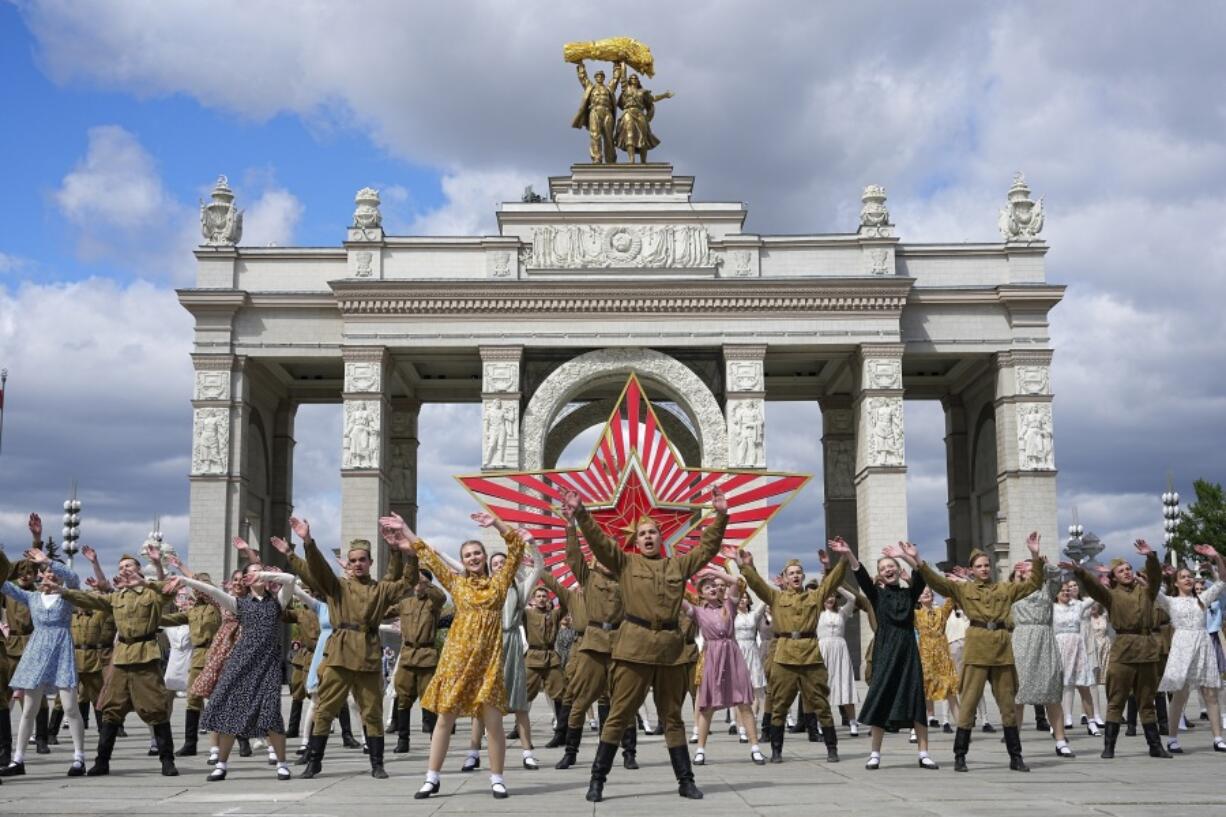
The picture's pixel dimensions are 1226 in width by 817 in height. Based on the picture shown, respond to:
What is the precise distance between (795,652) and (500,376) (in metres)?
25.1

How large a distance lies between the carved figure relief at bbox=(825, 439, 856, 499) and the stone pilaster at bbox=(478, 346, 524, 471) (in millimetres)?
11495

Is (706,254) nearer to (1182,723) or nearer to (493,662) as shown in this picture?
(1182,723)

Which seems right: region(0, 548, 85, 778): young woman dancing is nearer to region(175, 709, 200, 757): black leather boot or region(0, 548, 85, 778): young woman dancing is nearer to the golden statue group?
region(175, 709, 200, 757): black leather boot

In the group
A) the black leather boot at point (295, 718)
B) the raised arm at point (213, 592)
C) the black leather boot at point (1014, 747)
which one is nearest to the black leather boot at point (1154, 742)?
the black leather boot at point (1014, 747)

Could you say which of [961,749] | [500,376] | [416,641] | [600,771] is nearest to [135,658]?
[416,641]

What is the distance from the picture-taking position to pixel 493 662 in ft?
36.8

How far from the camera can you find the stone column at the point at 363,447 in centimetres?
3806

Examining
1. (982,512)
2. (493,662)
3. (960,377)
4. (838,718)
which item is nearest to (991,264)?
(960,377)

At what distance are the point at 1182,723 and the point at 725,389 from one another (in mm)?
21084

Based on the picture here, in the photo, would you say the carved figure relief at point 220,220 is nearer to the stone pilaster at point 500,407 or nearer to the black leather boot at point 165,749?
the stone pilaster at point 500,407

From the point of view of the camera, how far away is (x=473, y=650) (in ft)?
36.6

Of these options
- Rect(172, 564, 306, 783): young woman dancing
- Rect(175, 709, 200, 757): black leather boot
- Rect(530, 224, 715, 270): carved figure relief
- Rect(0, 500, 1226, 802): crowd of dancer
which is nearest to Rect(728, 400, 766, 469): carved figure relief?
Rect(530, 224, 715, 270): carved figure relief

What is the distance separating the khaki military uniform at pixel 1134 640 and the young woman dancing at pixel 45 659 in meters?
10.8

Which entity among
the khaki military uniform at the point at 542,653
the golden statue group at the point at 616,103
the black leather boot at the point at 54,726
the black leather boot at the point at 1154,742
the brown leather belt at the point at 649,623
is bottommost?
the black leather boot at the point at 54,726
